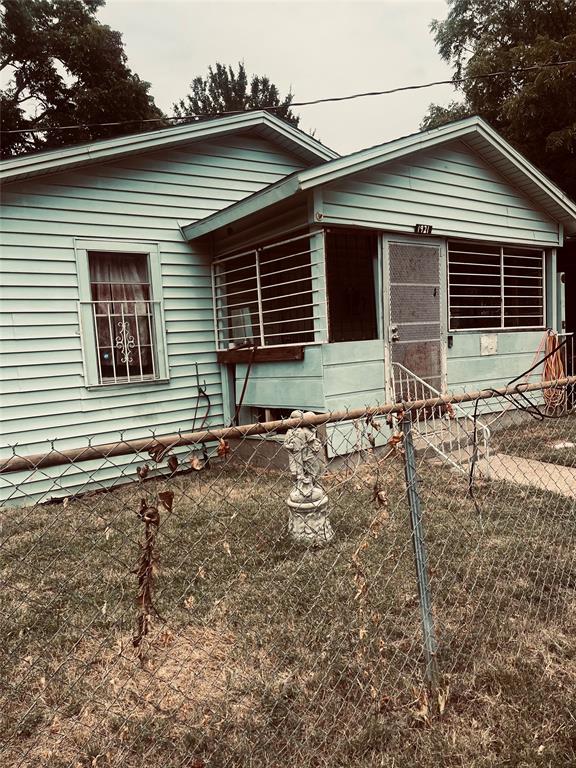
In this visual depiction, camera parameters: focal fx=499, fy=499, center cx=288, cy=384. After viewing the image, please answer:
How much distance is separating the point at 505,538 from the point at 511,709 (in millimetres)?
1868

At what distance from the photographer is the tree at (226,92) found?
26703 millimetres

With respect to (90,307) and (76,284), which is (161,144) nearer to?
(76,284)

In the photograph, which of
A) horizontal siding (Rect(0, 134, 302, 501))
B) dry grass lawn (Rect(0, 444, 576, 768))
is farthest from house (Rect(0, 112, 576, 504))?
dry grass lawn (Rect(0, 444, 576, 768))

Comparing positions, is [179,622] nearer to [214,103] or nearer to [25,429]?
[25,429]

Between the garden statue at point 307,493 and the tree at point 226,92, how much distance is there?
2715 centimetres

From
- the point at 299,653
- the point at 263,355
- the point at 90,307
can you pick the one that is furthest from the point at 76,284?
the point at 299,653

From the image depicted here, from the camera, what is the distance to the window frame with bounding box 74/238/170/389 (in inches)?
248

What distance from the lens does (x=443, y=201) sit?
7055mm

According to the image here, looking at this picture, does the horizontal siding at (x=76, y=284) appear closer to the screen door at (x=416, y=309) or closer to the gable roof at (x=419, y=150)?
the gable roof at (x=419, y=150)

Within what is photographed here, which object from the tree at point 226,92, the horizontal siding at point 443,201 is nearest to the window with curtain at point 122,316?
the horizontal siding at point 443,201

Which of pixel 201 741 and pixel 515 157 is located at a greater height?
pixel 515 157

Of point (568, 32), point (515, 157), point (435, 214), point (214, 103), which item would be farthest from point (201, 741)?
point (214, 103)

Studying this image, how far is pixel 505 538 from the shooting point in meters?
3.74

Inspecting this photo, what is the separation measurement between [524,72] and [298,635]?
17.7m
